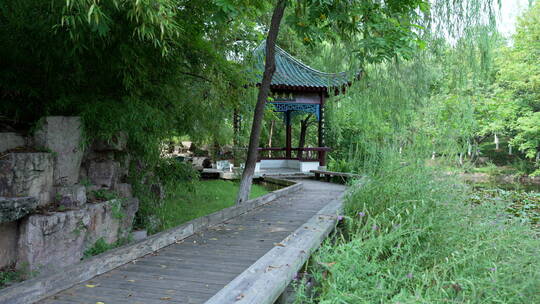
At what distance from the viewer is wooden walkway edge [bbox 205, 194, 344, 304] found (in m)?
2.26

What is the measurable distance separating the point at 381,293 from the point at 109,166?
2.90 metres

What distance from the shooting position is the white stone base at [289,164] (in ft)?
41.2

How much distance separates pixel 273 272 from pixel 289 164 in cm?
1077

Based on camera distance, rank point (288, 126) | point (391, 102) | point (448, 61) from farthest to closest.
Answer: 1. point (288, 126)
2. point (391, 102)
3. point (448, 61)

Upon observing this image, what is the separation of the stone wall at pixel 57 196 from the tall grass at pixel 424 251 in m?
1.96

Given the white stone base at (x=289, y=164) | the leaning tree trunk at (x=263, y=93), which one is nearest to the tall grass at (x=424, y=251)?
the leaning tree trunk at (x=263, y=93)

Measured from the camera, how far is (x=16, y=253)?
3160 mm

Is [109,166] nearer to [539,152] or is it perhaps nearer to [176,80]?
[176,80]

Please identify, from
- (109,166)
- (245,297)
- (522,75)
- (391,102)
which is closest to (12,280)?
(109,166)

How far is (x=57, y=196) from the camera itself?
3480mm

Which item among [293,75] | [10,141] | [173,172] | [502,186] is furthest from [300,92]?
[10,141]

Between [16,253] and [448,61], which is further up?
[448,61]

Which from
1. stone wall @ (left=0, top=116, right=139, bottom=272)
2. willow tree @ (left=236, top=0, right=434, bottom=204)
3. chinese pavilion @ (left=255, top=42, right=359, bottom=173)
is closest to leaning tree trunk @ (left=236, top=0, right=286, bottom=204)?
willow tree @ (left=236, top=0, right=434, bottom=204)

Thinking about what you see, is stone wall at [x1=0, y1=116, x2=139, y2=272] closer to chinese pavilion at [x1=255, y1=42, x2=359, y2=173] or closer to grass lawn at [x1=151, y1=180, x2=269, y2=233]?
grass lawn at [x1=151, y1=180, x2=269, y2=233]
